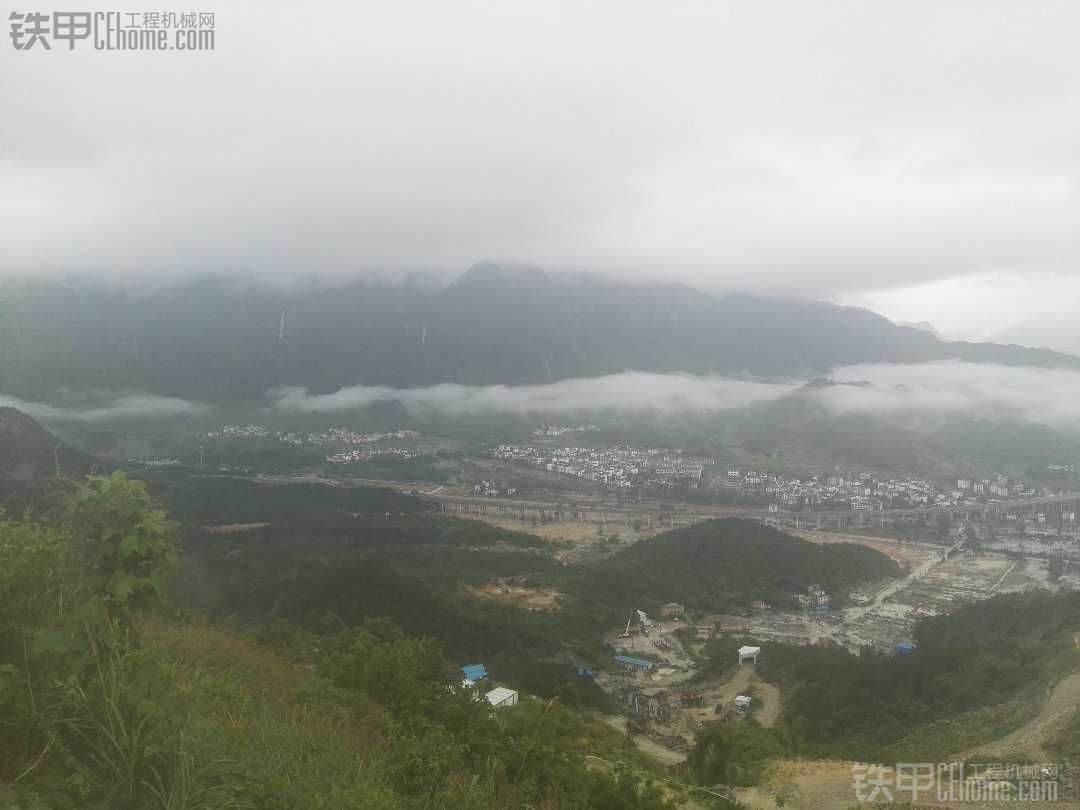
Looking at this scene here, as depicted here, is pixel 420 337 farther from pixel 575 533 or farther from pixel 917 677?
pixel 917 677

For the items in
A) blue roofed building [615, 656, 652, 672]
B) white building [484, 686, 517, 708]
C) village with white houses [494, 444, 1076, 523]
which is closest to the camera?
white building [484, 686, 517, 708]

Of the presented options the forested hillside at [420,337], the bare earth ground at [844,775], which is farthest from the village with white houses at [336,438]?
the bare earth ground at [844,775]

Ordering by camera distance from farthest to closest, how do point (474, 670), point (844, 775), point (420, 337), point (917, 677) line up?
point (420, 337) → point (474, 670) → point (917, 677) → point (844, 775)

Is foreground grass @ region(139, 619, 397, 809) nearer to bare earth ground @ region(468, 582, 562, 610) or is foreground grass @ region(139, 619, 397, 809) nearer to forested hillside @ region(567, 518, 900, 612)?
bare earth ground @ region(468, 582, 562, 610)

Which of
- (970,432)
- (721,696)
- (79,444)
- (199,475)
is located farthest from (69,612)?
(970,432)

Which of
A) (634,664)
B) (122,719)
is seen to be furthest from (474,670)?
(122,719)

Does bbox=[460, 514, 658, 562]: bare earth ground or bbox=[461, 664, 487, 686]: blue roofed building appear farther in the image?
bbox=[460, 514, 658, 562]: bare earth ground

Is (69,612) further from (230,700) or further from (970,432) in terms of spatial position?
(970,432)

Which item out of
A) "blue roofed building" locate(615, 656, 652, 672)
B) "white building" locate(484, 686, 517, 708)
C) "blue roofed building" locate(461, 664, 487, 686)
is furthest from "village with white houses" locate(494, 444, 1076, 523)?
"white building" locate(484, 686, 517, 708)

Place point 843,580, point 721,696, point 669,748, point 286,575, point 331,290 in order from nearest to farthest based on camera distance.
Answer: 1. point 669,748
2. point 721,696
3. point 286,575
4. point 843,580
5. point 331,290

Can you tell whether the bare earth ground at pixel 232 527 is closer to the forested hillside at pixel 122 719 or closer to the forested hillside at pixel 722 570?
the forested hillside at pixel 722 570

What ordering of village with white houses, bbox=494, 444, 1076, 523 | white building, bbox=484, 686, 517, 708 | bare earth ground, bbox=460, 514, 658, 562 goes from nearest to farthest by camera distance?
1. white building, bbox=484, 686, 517, 708
2. bare earth ground, bbox=460, 514, 658, 562
3. village with white houses, bbox=494, 444, 1076, 523
